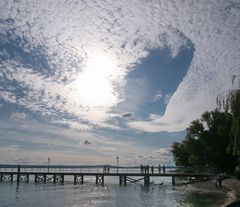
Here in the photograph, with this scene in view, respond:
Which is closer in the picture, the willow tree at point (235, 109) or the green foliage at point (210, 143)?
the willow tree at point (235, 109)

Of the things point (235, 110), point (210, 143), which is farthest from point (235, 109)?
point (210, 143)

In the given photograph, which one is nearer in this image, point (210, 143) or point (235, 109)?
point (235, 109)

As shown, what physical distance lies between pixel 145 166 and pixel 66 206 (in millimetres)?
33550

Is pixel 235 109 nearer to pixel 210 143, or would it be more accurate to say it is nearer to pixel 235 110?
pixel 235 110

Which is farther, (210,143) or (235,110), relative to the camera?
(210,143)

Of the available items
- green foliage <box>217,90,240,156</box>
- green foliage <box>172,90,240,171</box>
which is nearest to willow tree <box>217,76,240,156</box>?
green foliage <box>217,90,240,156</box>

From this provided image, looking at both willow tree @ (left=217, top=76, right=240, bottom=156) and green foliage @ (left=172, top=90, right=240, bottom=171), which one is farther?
green foliage @ (left=172, top=90, right=240, bottom=171)

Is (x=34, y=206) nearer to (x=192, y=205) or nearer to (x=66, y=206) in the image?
(x=66, y=206)

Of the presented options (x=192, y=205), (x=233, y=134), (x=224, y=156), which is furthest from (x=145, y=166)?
(x=233, y=134)

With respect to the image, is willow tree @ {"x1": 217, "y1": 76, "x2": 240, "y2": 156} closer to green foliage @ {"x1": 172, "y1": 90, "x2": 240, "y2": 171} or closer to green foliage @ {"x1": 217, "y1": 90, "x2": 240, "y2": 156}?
green foliage @ {"x1": 217, "y1": 90, "x2": 240, "y2": 156}

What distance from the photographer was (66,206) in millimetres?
37406

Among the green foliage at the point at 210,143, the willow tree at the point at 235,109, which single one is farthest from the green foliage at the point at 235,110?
the green foliage at the point at 210,143

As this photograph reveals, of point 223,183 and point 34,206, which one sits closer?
point 34,206

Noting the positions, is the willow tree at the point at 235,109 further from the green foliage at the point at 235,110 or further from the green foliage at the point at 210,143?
the green foliage at the point at 210,143
